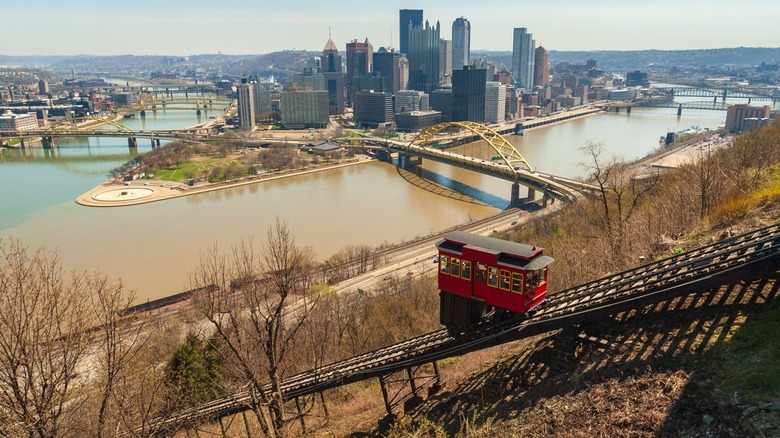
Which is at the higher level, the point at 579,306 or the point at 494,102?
the point at 494,102

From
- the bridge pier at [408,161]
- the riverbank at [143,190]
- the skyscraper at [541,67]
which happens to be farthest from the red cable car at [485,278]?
the skyscraper at [541,67]

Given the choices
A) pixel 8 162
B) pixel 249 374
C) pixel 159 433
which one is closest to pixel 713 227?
pixel 249 374

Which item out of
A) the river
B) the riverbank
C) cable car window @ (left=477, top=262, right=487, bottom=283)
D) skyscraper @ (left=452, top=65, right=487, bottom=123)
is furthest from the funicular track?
skyscraper @ (left=452, top=65, right=487, bottom=123)

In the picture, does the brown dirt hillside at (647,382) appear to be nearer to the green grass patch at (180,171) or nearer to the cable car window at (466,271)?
the cable car window at (466,271)

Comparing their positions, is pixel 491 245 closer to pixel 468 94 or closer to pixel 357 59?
pixel 468 94

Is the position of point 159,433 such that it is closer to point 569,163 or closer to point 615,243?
point 615,243

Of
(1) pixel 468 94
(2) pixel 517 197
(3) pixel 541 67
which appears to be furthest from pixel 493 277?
(3) pixel 541 67

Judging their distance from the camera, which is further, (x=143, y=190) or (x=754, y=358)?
(x=143, y=190)

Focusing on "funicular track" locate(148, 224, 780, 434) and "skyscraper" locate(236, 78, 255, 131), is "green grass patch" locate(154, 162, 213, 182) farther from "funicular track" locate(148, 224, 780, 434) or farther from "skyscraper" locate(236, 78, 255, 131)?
"funicular track" locate(148, 224, 780, 434)
